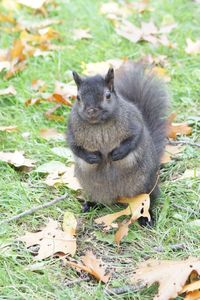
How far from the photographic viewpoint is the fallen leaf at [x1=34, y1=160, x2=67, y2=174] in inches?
124

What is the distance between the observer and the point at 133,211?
2746mm

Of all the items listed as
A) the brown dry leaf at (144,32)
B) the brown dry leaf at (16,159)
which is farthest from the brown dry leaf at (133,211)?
the brown dry leaf at (144,32)

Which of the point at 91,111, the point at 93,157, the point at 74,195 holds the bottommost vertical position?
the point at 74,195

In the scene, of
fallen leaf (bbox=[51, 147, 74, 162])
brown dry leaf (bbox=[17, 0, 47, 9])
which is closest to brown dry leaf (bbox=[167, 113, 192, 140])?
fallen leaf (bbox=[51, 147, 74, 162])

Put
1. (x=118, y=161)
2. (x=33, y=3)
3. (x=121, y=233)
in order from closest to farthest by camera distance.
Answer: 1. (x=121, y=233)
2. (x=118, y=161)
3. (x=33, y=3)

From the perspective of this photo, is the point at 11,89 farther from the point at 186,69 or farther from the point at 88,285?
the point at 88,285

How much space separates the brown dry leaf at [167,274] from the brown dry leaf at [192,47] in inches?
89.7

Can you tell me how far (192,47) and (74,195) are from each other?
1835mm

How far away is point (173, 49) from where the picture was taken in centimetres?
447

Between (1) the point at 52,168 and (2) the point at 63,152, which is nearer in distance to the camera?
(1) the point at 52,168

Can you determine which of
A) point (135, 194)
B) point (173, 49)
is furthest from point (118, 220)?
point (173, 49)

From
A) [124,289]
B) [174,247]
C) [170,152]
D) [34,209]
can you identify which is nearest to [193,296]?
[124,289]

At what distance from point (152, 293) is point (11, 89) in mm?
2014

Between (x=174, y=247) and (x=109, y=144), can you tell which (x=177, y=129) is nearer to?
(x=109, y=144)
